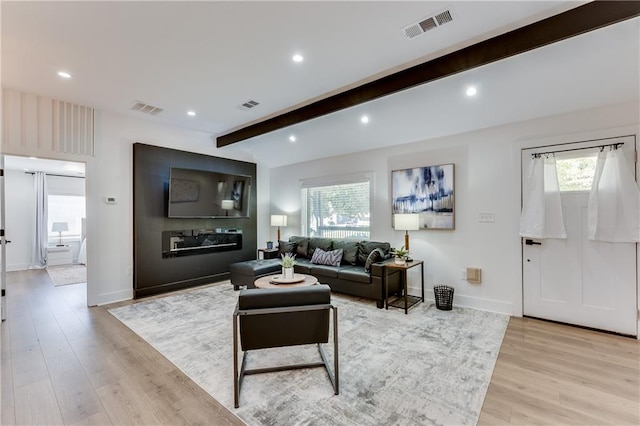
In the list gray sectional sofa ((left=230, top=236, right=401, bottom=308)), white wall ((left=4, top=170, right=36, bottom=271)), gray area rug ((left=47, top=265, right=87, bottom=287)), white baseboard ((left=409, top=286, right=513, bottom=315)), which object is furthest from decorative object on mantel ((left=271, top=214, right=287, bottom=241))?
white wall ((left=4, top=170, right=36, bottom=271))

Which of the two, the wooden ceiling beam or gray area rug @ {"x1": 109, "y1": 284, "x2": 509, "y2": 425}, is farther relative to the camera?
the wooden ceiling beam

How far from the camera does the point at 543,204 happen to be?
3.58m

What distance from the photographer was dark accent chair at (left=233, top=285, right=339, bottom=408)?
2098 millimetres

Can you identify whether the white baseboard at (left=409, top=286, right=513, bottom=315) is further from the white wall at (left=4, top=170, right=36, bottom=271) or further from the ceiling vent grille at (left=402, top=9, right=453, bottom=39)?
the white wall at (left=4, top=170, right=36, bottom=271)

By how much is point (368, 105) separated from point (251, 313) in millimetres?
3335

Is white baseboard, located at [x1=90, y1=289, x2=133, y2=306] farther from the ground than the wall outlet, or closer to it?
closer to it

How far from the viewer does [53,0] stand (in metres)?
2.19

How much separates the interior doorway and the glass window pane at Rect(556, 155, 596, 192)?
935cm

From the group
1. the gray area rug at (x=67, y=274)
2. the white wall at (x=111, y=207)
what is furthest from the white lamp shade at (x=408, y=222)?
the gray area rug at (x=67, y=274)

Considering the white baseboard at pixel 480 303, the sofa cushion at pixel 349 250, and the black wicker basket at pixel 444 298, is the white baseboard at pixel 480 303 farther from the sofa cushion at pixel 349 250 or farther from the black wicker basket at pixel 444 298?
the sofa cushion at pixel 349 250

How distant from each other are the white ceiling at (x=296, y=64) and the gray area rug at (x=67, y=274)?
4020mm

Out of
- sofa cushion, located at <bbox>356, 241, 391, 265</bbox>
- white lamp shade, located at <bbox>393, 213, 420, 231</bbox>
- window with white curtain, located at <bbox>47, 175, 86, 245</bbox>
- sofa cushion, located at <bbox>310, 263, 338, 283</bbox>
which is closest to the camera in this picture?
white lamp shade, located at <bbox>393, 213, 420, 231</bbox>

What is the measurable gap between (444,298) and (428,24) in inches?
137

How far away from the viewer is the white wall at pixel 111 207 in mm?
4469
